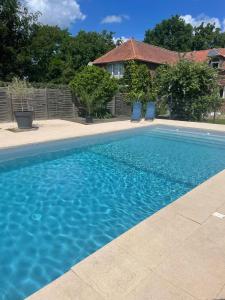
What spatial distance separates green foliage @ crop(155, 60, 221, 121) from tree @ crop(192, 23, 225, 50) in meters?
34.6

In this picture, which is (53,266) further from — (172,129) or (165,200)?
(172,129)

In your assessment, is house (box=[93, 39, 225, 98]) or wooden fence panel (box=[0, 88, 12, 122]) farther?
house (box=[93, 39, 225, 98])

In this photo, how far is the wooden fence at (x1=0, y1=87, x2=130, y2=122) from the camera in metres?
12.8

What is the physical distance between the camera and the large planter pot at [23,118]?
34.5ft

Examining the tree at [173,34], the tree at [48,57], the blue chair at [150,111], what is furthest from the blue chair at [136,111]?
the tree at [173,34]

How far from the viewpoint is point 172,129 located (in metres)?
13.5

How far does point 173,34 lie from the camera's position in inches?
1933

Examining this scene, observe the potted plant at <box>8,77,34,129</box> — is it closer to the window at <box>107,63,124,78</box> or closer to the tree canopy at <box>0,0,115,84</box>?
the tree canopy at <box>0,0,115,84</box>

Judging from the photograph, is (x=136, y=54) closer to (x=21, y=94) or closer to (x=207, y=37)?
(x=21, y=94)

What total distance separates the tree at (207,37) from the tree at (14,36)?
34.0m

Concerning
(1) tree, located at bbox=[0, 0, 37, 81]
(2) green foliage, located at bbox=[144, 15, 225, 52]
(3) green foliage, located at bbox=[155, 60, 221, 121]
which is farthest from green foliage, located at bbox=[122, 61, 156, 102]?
(2) green foliage, located at bbox=[144, 15, 225, 52]

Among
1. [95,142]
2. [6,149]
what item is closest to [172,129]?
[95,142]

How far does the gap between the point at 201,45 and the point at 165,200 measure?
158ft

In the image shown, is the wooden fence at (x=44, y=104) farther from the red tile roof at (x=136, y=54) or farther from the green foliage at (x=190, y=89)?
the red tile roof at (x=136, y=54)
